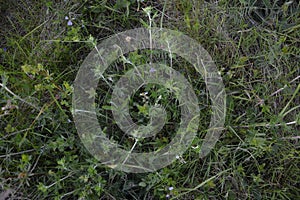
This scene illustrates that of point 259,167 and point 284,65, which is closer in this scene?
point 259,167

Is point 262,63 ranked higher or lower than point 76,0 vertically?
lower

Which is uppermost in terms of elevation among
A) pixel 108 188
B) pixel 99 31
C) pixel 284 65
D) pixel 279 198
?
pixel 99 31

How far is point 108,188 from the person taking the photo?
1729 millimetres

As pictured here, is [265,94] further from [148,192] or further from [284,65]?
[148,192]

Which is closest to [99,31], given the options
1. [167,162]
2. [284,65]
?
[167,162]

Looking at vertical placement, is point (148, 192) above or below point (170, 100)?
below

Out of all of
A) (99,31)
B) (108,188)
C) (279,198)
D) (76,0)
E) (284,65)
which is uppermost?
(76,0)

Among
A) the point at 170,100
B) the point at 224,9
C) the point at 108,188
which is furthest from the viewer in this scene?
the point at 224,9

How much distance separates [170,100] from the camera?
6.18ft

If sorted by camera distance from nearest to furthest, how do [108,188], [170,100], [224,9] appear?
1. [108,188]
2. [170,100]
3. [224,9]

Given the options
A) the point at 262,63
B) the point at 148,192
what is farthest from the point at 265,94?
the point at 148,192

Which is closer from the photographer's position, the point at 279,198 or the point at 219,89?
the point at 279,198

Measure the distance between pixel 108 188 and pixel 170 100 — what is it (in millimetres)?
508

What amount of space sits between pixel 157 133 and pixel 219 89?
1.24 ft
